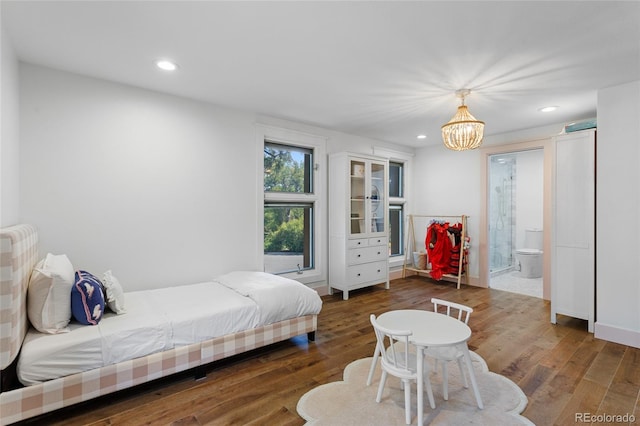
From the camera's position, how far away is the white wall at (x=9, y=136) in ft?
6.33

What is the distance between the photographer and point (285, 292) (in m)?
2.80

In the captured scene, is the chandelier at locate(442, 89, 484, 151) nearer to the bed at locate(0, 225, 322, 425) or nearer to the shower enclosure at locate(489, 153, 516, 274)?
the bed at locate(0, 225, 322, 425)

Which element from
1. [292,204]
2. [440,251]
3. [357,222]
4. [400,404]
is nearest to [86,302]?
[400,404]

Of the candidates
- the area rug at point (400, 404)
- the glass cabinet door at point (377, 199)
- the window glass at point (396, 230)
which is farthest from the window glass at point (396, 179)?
the area rug at point (400, 404)

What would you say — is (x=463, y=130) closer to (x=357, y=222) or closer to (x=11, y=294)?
(x=357, y=222)

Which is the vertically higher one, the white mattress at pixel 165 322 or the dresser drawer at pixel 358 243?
the dresser drawer at pixel 358 243

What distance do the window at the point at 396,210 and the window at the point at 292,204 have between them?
1815 millimetres

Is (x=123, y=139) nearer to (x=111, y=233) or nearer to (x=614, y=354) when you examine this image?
(x=111, y=233)

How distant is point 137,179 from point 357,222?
287 cm

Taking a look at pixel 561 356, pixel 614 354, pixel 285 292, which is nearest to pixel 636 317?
pixel 614 354

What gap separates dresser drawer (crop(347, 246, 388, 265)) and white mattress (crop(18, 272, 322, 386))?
1.50 m

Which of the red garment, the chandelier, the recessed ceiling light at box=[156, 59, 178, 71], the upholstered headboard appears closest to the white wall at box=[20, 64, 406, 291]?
the recessed ceiling light at box=[156, 59, 178, 71]

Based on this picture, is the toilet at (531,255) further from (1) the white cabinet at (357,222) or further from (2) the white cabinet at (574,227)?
(1) the white cabinet at (357,222)

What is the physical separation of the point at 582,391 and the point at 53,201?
428 centimetres
